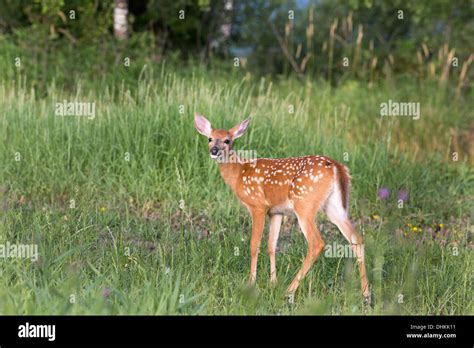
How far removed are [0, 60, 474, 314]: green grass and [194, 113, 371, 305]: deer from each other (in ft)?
0.73

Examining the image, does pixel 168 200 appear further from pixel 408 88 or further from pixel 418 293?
pixel 408 88

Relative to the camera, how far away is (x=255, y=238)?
6223mm

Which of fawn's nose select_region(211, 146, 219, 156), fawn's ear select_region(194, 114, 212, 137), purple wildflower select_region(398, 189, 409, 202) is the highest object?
fawn's ear select_region(194, 114, 212, 137)

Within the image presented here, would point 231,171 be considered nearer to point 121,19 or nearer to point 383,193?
point 383,193

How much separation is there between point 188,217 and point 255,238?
163cm

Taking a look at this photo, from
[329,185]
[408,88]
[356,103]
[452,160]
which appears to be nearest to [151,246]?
[329,185]

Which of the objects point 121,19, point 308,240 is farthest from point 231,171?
point 121,19

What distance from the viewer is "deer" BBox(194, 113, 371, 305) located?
237 inches

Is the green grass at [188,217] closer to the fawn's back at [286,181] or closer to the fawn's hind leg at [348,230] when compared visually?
the fawn's hind leg at [348,230]

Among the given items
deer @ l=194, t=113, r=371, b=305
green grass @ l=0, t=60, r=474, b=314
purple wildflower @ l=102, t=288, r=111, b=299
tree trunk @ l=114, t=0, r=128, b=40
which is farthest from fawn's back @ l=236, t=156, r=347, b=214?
tree trunk @ l=114, t=0, r=128, b=40

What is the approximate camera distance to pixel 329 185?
6.08 metres

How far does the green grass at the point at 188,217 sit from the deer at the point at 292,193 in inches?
8.7

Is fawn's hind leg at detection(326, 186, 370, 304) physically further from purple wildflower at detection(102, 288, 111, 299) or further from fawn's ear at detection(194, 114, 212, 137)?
purple wildflower at detection(102, 288, 111, 299)

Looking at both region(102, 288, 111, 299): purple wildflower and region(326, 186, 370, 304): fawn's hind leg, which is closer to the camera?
region(102, 288, 111, 299): purple wildflower
